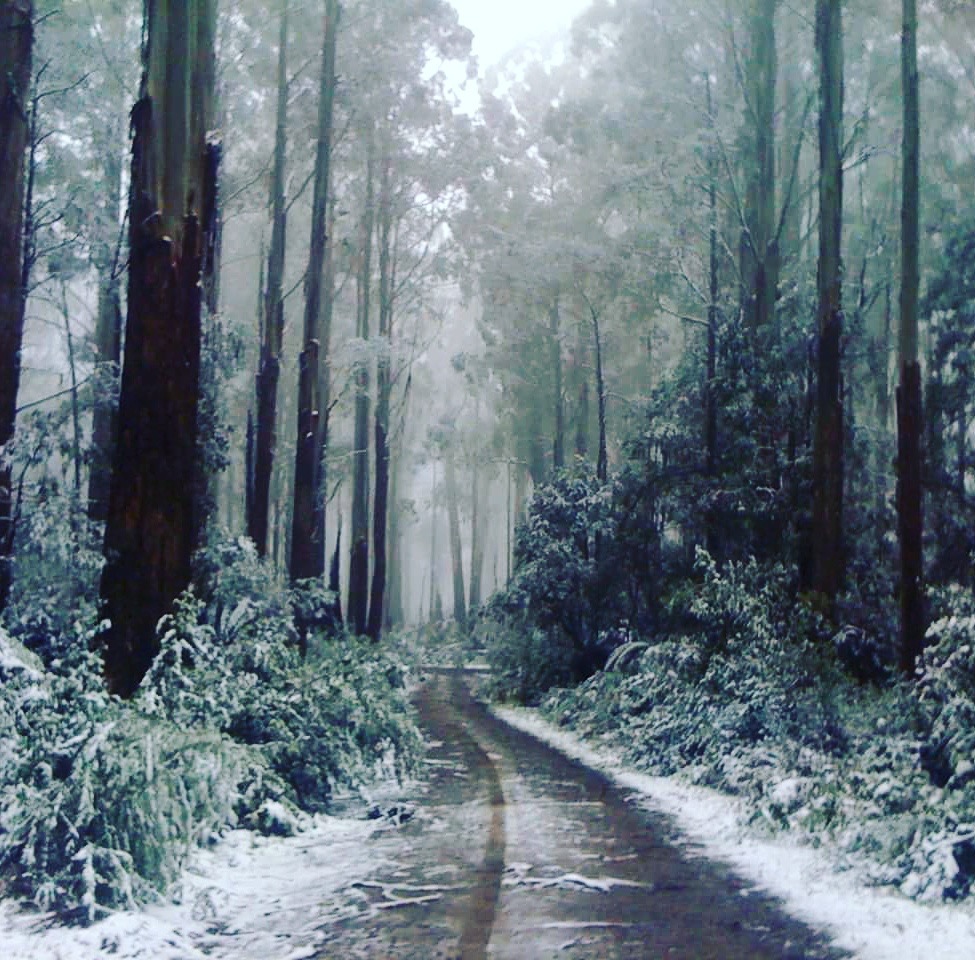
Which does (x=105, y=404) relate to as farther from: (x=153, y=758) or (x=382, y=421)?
(x=382, y=421)

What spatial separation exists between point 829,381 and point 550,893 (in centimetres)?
1128

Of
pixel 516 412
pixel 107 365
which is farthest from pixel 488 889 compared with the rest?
pixel 516 412

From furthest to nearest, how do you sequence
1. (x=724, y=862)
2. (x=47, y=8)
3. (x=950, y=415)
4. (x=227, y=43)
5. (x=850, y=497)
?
(x=950, y=415), (x=227, y=43), (x=47, y=8), (x=850, y=497), (x=724, y=862)

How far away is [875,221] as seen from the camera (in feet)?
110

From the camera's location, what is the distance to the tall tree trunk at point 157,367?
10523mm

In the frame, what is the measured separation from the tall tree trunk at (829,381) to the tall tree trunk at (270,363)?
9133 mm

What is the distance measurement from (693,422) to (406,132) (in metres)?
17.3

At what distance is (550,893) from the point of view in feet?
25.1

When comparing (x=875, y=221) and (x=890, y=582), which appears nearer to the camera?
(x=890, y=582)

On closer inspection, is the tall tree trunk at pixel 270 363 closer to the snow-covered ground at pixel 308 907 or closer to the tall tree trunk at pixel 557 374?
the snow-covered ground at pixel 308 907

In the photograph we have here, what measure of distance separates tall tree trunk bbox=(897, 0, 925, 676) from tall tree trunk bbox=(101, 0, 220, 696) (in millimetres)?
9395

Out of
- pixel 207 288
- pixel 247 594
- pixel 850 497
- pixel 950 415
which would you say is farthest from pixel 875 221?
pixel 247 594

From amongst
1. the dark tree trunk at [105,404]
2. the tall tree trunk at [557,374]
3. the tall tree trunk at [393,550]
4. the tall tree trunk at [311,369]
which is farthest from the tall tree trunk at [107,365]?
the tall tree trunk at [393,550]

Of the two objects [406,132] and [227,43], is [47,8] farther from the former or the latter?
[406,132]
